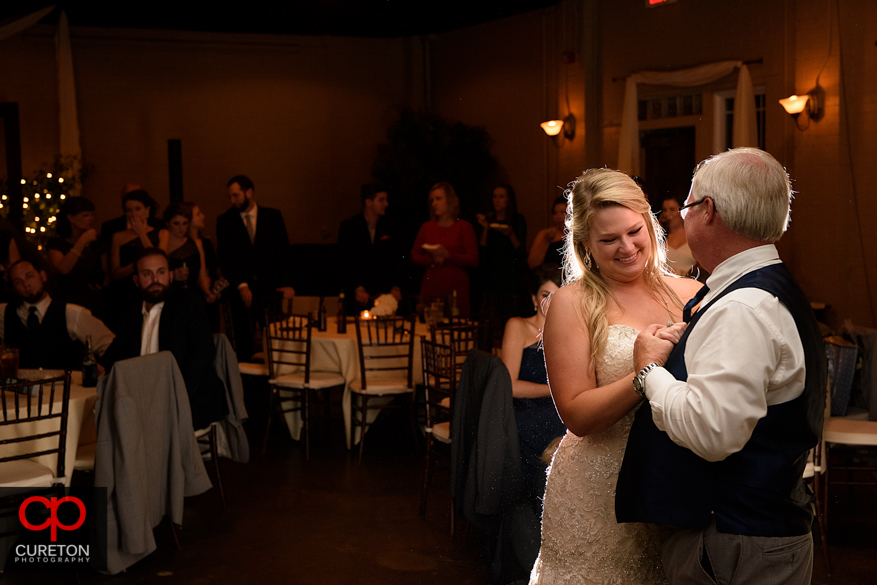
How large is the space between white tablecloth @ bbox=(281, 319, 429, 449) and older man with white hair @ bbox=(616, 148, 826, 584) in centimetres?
406

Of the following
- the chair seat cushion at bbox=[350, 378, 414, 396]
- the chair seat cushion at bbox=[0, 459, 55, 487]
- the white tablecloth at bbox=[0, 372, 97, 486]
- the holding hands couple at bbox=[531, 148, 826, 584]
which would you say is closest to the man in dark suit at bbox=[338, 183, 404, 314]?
the chair seat cushion at bbox=[350, 378, 414, 396]

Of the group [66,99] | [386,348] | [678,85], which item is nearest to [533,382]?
[386,348]

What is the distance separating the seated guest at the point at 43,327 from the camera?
174 inches

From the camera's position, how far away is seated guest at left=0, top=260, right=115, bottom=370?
4414 mm

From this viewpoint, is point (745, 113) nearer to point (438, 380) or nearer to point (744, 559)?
point (438, 380)

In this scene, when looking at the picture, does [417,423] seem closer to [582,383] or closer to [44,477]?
[44,477]

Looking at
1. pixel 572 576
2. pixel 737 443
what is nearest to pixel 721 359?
pixel 737 443

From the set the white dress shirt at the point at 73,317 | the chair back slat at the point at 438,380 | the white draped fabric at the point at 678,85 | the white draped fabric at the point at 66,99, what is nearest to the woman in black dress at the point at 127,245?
the white dress shirt at the point at 73,317

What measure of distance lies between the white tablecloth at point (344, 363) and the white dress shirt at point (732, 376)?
4.14 metres

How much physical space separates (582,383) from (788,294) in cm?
55

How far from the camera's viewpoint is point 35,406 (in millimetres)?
3545

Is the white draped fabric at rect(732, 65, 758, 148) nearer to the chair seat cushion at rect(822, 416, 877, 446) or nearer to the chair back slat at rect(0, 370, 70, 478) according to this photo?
the chair seat cushion at rect(822, 416, 877, 446)

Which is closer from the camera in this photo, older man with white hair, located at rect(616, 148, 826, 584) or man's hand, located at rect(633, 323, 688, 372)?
older man with white hair, located at rect(616, 148, 826, 584)

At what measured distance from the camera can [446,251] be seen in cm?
609
